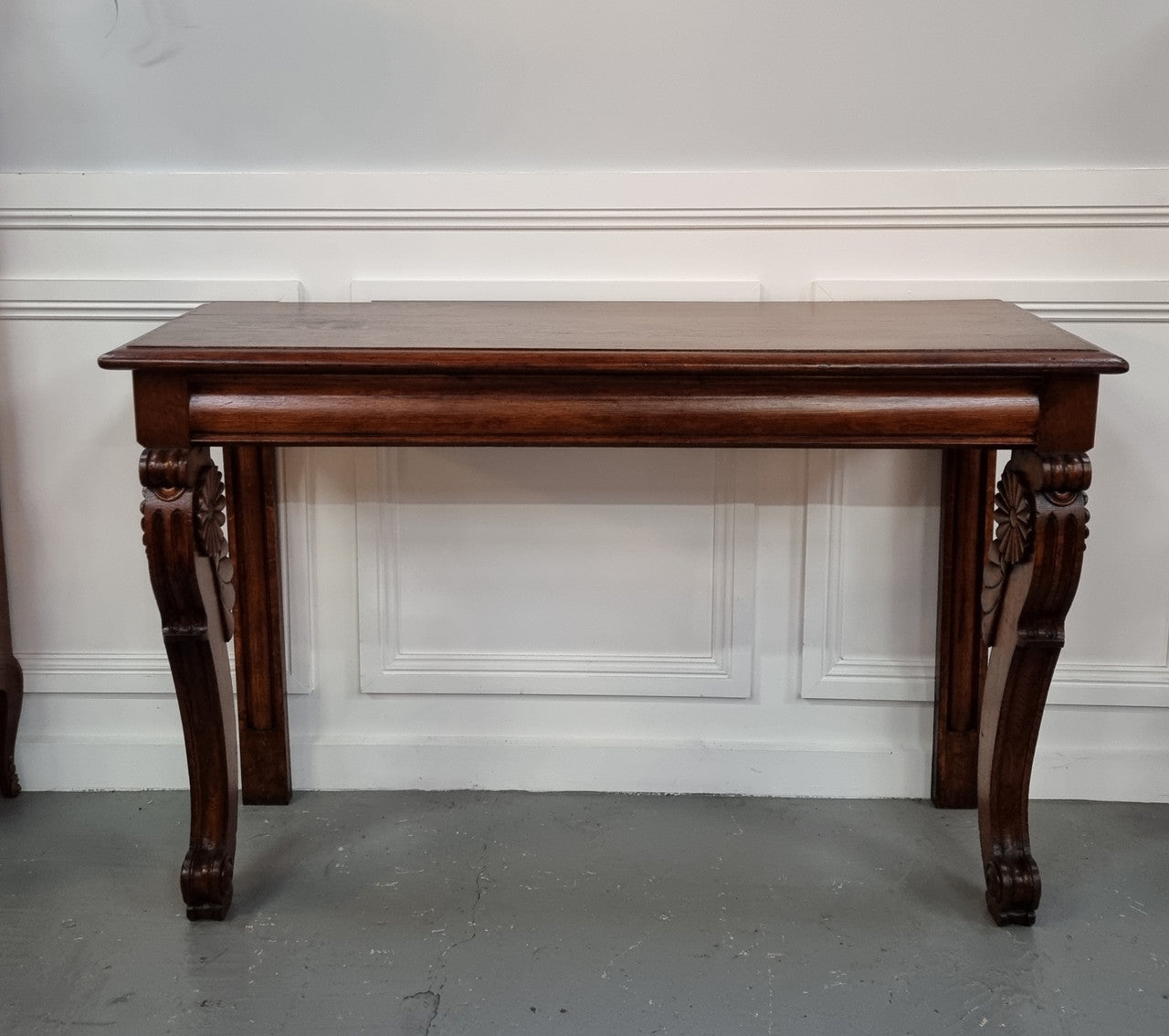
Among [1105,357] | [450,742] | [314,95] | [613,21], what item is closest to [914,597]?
[1105,357]

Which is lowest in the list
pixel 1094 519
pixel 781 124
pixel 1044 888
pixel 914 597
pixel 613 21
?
pixel 1044 888

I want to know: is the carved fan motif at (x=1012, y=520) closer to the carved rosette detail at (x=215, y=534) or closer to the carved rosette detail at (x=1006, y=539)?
the carved rosette detail at (x=1006, y=539)

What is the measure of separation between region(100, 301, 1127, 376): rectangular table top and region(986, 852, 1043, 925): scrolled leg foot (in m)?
0.73

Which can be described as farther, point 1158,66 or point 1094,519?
point 1094,519

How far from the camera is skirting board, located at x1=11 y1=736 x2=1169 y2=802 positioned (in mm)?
2250

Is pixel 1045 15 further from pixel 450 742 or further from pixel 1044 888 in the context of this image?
pixel 450 742

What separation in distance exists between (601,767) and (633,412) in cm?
87

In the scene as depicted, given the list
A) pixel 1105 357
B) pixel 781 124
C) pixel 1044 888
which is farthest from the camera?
pixel 781 124

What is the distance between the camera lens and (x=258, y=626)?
2166 mm

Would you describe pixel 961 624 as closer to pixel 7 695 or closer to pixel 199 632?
pixel 199 632

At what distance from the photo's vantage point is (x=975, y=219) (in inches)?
82.0

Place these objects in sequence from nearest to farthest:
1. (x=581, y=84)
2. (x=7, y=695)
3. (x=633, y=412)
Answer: (x=633, y=412)
(x=581, y=84)
(x=7, y=695)

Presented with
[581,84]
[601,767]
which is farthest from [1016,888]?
[581,84]

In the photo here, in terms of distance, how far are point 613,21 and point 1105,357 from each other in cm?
98
